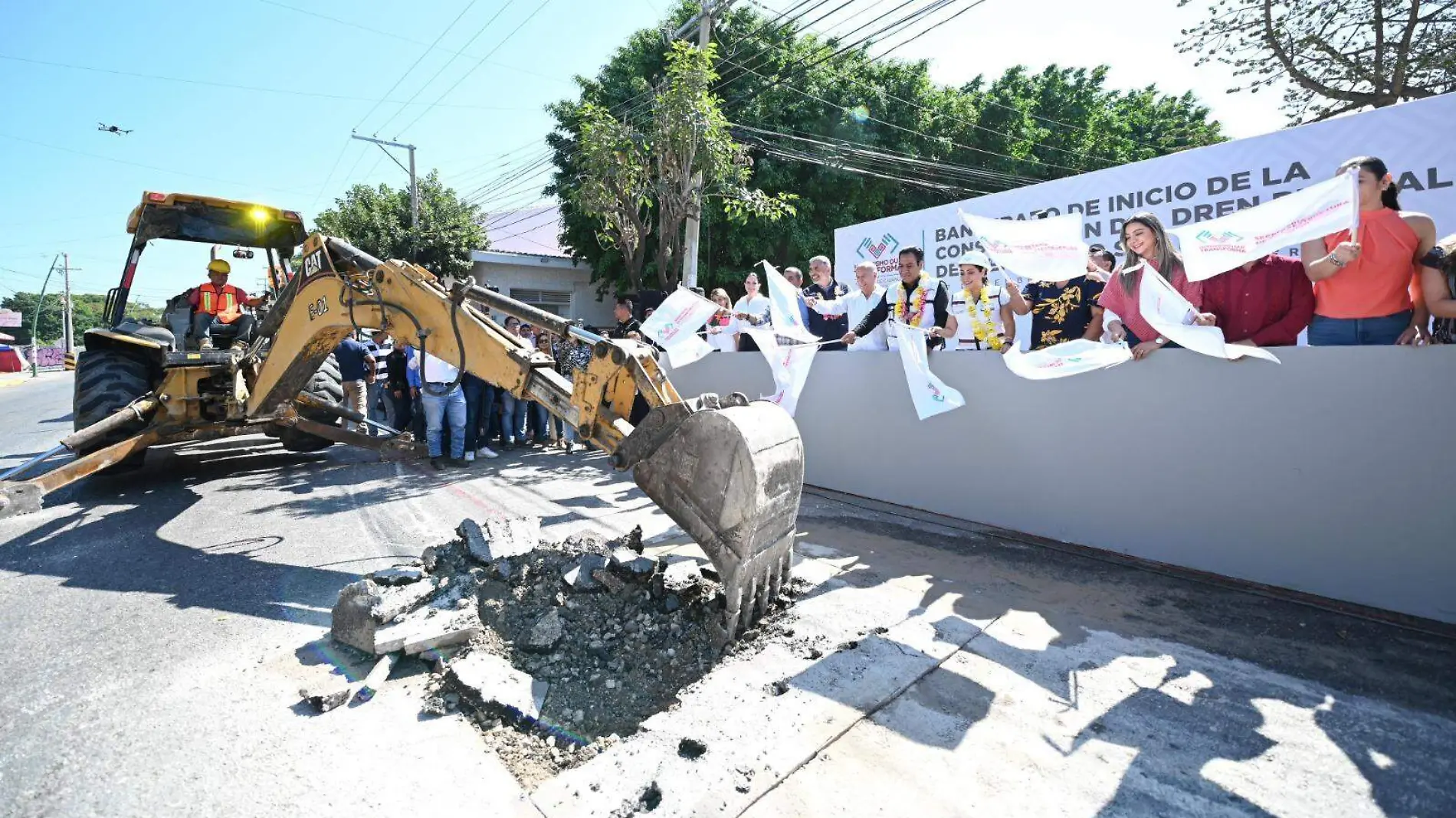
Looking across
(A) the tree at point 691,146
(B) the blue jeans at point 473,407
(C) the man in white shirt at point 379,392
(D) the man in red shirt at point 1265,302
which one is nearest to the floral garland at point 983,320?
(D) the man in red shirt at point 1265,302

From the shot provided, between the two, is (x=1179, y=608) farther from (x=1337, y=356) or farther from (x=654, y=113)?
(x=654, y=113)

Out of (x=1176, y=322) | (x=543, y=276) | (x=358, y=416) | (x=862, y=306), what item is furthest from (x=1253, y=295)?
(x=543, y=276)

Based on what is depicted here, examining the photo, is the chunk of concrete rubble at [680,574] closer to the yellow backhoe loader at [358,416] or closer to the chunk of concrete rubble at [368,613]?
the yellow backhoe loader at [358,416]

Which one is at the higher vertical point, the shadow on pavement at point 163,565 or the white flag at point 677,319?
the white flag at point 677,319

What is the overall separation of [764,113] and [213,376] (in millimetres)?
15286

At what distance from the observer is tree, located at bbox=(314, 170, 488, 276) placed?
22.9 meters

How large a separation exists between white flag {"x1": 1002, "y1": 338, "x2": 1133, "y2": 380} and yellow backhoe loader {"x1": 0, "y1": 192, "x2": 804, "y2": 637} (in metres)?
1.57

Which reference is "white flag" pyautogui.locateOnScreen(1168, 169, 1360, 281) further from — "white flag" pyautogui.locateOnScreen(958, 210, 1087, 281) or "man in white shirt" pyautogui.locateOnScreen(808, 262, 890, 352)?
"man in white shirt" pyautogui.locateOnScreen(808, 262, 890, 352)

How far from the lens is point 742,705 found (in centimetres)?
253

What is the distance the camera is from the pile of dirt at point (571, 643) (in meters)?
2.56

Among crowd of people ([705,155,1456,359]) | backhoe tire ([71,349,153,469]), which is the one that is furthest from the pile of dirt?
backhoe tire ([71,349,153,469])

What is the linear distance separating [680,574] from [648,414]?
3.87 feet

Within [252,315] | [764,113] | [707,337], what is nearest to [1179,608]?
[707,337]

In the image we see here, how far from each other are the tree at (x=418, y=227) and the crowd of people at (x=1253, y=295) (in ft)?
64.7
